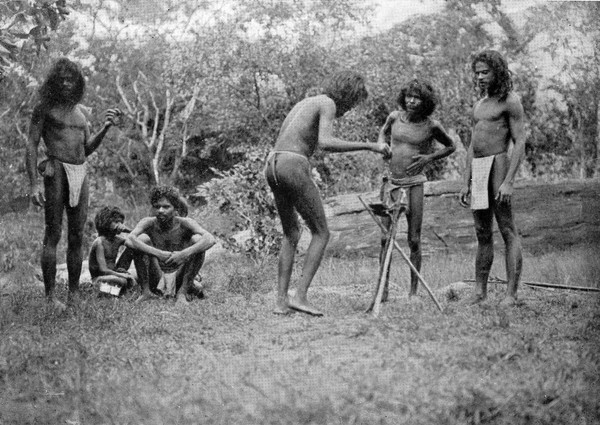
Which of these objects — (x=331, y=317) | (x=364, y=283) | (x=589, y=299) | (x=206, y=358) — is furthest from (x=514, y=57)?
(x=206, y=358)

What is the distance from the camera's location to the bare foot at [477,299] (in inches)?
190

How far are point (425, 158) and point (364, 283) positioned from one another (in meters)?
1.66

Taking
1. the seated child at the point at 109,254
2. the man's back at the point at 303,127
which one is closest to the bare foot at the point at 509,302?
the man's back at the point at 303,127

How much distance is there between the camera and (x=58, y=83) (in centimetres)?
497

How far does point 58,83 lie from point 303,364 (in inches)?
115

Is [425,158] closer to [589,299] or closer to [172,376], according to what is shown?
[589,299]

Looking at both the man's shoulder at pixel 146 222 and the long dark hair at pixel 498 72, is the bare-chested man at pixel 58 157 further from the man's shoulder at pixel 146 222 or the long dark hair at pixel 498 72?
the long dark hair at pixel 498 72

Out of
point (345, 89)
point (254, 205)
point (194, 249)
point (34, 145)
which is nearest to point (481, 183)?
point (345, 89)

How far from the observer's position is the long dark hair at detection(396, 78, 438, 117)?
200 inches

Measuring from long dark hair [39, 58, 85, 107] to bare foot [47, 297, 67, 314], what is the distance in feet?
4.36

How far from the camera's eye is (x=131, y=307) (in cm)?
489

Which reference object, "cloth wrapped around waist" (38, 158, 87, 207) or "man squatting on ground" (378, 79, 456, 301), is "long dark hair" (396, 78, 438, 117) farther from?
"cloth wrapped around waist" (38, 158, 87, 207)

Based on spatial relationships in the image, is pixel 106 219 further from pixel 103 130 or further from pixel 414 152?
pixel 414 152

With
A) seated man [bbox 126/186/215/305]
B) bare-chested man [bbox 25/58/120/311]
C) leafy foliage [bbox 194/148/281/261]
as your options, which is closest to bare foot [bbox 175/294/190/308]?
seated man [bbox 126/186/215/305]
